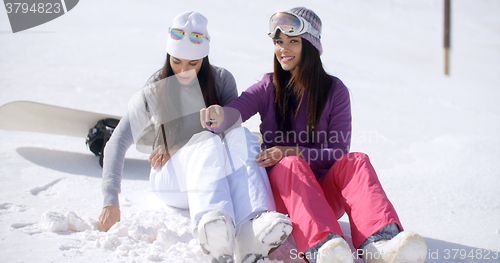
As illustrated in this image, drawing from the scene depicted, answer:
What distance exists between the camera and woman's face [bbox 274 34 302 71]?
6.15 feet

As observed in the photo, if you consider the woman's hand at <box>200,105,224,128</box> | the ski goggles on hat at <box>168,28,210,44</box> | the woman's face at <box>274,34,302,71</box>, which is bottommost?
the woman's hand at <box>200,105,224,128</box>

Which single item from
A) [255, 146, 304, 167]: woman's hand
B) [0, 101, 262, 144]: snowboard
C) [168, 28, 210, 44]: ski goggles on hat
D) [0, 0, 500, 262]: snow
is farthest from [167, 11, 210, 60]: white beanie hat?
[0, 101, 262, 144]: snowboard

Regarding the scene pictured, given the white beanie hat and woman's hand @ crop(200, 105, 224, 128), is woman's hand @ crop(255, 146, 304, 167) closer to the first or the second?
woman's hand @ crop(200, 105, 224, 128)

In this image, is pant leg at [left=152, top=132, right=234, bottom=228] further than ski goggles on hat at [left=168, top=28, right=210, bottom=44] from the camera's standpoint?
No

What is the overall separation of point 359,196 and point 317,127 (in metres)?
0.50

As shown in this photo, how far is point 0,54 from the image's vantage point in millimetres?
5434

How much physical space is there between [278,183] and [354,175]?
0.30 metres

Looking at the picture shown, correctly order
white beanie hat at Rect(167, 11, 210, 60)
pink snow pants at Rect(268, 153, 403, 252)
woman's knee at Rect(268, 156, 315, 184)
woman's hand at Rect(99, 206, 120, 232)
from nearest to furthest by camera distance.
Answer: pink snow pants at Rect(268, 153, 403, 252)
woman's knee at Rect(268, 156, 315, 184)
woman's hand at Rect(99, 206, 120, 232)
white beanie hat at Rect(167, 11, 210, 60)

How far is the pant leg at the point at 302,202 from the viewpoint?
1.30 m

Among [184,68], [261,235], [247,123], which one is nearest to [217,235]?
[261,235]

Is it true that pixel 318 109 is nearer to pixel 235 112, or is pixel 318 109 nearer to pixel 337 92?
pixel 337 92

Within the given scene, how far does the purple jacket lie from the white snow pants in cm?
20

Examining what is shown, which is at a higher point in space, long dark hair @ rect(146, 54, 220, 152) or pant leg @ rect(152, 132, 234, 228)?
long dark hair @ rect(146, 54, 220, 152)

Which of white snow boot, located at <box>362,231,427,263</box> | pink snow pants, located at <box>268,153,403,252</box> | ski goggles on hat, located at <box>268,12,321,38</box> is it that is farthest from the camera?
ski goggles on hat, located at <box>268,12,321,38</box>
